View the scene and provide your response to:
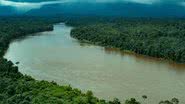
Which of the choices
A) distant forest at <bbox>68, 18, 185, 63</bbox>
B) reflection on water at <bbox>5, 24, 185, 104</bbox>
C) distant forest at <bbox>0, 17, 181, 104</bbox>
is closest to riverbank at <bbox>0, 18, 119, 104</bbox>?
distant forest at <bbox>0, 17, 181, 104</bbox>

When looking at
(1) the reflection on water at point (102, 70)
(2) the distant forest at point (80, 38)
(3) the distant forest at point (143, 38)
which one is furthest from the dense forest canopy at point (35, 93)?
(3) the distant forest at point (143, 38)

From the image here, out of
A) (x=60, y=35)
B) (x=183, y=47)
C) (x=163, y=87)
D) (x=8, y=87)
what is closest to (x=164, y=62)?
(x=183, y=47)

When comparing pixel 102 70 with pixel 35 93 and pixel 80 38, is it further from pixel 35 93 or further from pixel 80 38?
pixel 80 38

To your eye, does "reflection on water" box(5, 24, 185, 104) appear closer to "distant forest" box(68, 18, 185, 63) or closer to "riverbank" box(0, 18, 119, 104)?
"distant forest" box(68, 18, 185, 63)

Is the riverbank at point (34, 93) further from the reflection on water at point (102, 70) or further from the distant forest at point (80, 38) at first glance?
the reflection on water at point (102, 70)

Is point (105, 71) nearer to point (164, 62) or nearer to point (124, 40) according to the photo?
point (164, 62)

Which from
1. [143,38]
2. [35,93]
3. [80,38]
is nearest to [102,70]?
[35,93]
